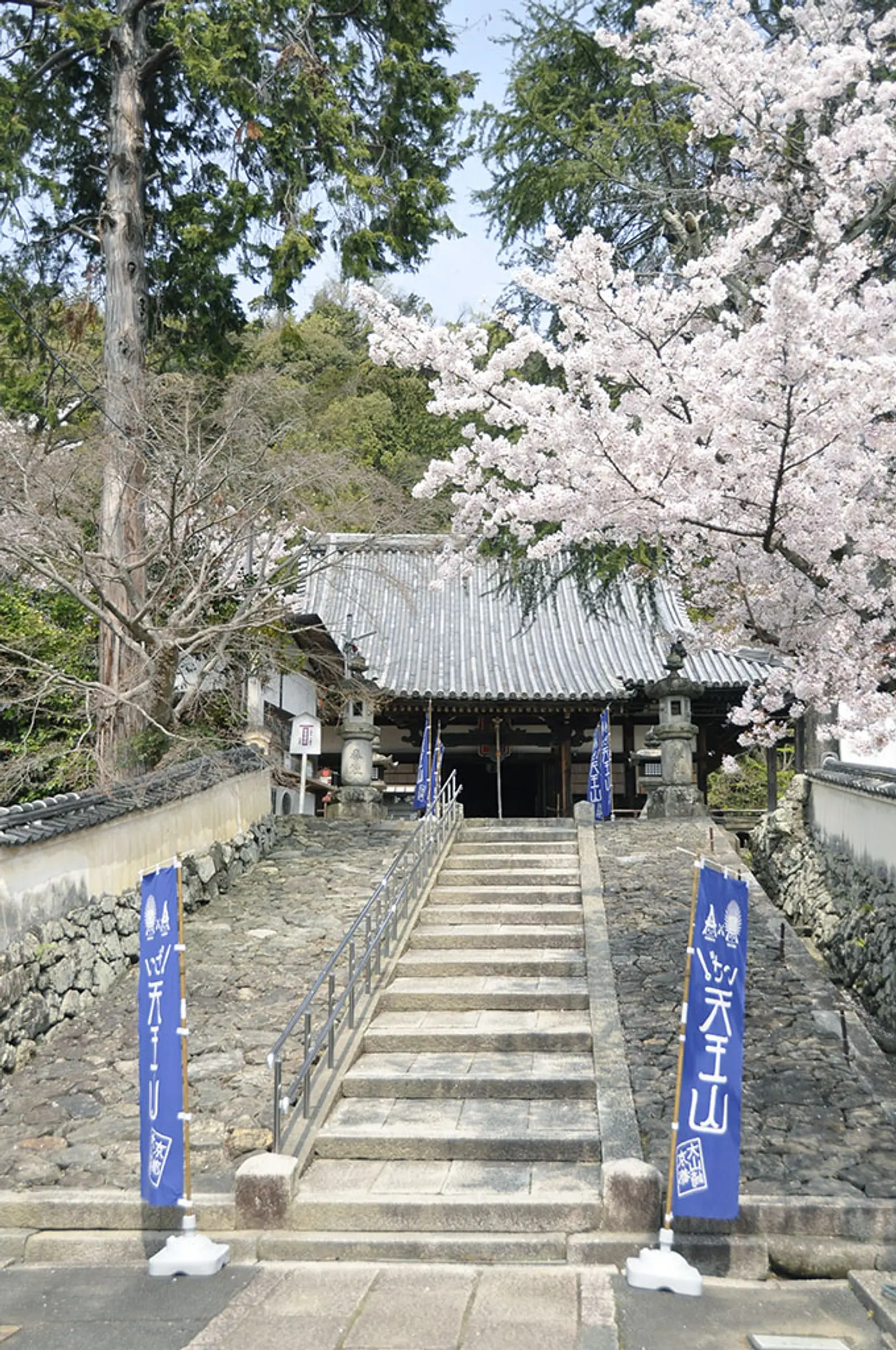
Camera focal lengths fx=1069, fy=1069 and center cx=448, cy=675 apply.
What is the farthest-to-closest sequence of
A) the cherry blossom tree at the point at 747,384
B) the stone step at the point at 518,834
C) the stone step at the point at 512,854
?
1. the stone step at the point at 518,834
2. the stone step at the point at 512,854
3. the cherry blossom tree at the point at 747,384

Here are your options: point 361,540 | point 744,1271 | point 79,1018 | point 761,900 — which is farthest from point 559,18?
point 744,1271

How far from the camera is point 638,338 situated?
369 inches

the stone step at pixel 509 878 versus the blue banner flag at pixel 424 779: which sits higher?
the blue banner flag at pixel 424 779

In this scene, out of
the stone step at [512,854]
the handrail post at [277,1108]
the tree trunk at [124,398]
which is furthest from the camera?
the stone step at [512,854]

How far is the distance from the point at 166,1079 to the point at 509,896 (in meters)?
6.52

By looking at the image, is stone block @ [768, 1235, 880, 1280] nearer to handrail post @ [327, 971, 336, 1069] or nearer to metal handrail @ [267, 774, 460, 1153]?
metal handrail @ [267, 774, 460, 1153]

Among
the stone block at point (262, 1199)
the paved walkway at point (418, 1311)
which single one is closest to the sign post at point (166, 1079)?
the paved walkway at point (418, 1311)

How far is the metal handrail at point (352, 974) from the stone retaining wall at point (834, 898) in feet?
14.3

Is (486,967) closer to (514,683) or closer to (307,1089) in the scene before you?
(307,1089)

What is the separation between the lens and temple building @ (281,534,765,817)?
68.2 ft

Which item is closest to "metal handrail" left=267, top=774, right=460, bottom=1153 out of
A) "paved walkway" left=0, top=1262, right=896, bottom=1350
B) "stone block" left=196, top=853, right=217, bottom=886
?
"paved walkway" left=0, top=1262, right=896, bottom=1350

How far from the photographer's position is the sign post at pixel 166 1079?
5770 mm

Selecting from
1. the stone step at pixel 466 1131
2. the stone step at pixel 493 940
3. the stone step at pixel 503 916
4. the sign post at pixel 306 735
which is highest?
the sign post at pixel 306 735

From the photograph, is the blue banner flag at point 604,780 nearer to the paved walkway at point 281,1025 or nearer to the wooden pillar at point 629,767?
the wooden pillar at point 629,767
